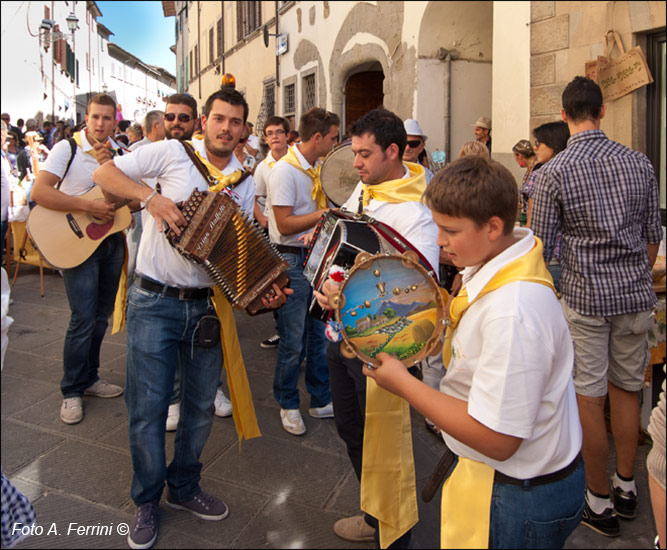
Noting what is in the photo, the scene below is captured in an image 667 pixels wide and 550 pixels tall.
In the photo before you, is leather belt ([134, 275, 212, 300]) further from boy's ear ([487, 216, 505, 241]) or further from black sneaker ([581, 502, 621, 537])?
black sneaker ([581, 502, 621, 537])

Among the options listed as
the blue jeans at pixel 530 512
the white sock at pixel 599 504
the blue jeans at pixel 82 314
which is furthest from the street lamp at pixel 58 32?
the white sock at pixel 599 504

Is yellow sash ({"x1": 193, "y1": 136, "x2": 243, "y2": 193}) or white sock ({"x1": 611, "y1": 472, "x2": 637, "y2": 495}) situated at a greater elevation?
yellow sash ({"x1": 193, "y1": 136, "x2": 243, "y2": 193})

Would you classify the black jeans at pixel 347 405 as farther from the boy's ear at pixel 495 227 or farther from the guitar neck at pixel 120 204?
the guitar neck at pixel 120 204

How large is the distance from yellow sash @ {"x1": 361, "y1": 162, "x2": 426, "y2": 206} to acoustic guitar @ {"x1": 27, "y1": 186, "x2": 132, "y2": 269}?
7.28 feet

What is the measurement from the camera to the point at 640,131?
205 inches

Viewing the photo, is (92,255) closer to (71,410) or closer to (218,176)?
(71,410)

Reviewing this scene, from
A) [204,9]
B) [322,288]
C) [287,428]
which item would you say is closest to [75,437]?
[287,428]

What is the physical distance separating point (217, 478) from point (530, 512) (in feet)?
7.15

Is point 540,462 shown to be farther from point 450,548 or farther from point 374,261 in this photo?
point 374,261

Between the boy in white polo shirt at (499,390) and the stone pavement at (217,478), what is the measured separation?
138 centimetres

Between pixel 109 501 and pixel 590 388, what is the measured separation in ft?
8.38

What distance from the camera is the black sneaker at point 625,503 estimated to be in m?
2.99

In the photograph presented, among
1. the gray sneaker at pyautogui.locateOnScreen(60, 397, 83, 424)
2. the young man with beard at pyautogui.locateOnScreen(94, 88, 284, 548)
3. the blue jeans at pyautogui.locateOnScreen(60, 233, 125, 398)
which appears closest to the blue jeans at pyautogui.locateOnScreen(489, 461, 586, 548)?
the young man with beard at pyautogui.locateOnScreen(94, 88, 284, 548)

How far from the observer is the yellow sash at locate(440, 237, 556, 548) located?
4.76 feet
